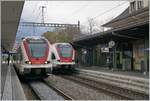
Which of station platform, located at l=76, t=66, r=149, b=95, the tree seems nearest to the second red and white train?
station platform, located at l=76, t=66, r=149, b=95

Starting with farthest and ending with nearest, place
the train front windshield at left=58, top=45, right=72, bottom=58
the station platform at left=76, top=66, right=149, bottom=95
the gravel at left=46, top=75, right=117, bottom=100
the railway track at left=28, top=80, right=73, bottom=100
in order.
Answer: the train front windshield at left=58, top=45, right=72, bottom=58 < the station platform at left=76, top=66, right=149, bottom=95 < the railway track at left=28, top=80, right=73, bottom=100 < the gravel at left=46, top=75, right=117, bottom=100

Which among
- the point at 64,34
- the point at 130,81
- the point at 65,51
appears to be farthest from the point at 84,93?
the point at 64,34

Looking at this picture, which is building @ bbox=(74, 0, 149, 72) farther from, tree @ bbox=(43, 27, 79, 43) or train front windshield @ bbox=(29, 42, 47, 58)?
tree @ bbox=(43, 27, 79, 43)

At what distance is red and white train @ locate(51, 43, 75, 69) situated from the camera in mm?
28219

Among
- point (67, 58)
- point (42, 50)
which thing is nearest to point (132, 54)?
point (67, 58)

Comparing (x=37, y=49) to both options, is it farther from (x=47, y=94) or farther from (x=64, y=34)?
(x=64, y=34)

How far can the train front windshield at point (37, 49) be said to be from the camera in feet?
71.3

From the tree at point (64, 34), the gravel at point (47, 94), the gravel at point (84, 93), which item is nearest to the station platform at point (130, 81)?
the gravel at point (84, 93)

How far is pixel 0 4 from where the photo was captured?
48.2ft

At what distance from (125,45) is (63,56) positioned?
21.6 ft

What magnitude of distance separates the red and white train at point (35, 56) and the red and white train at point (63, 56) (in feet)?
19.9

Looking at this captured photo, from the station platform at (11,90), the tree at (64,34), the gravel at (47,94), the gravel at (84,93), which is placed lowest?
the gravel at (47,94)

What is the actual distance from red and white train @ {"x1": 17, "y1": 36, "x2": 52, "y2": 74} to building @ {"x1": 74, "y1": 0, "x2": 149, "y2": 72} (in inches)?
243

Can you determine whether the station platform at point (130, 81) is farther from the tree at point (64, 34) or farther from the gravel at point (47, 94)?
the tree at point (64, 34)
